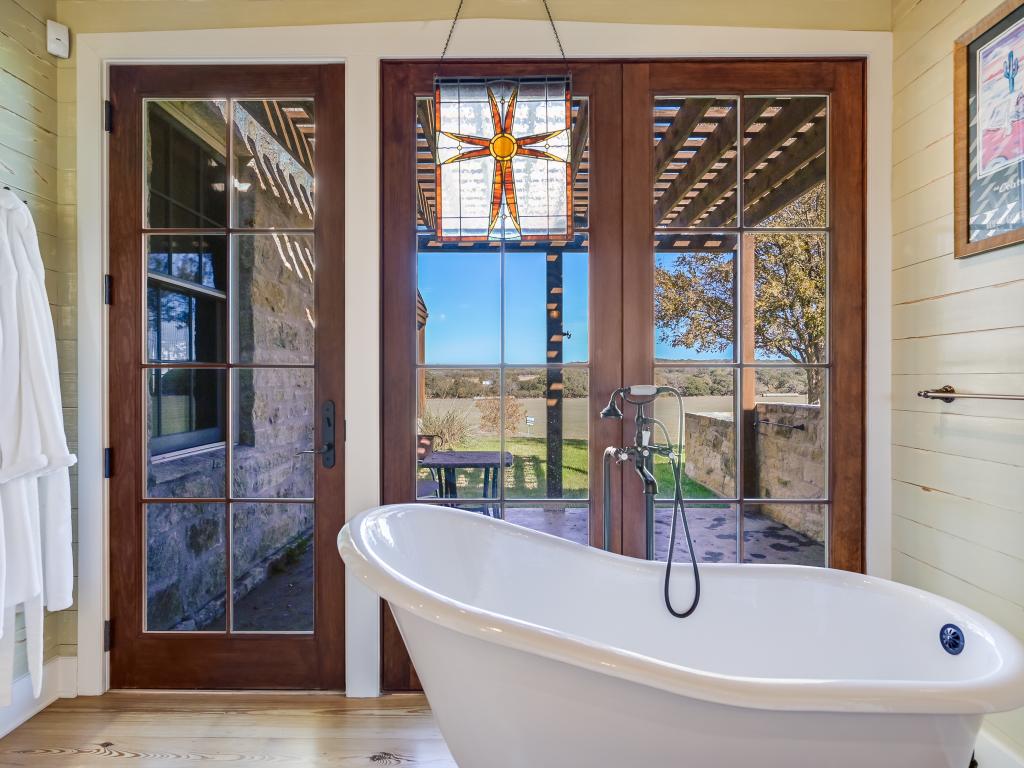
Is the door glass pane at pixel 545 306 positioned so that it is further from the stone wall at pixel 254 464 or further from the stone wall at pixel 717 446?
the stone wall at pixel 254 464

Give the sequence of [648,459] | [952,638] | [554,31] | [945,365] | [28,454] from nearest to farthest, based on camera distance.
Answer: [952,638] → [28,454] → [945,365] → [648,459] → [554,31]

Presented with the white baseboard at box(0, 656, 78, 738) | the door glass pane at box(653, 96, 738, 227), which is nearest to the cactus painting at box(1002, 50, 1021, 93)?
the door glass pane at box(653, 96, 738, 227)

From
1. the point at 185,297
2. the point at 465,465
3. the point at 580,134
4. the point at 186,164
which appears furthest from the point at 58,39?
the point at 465,465

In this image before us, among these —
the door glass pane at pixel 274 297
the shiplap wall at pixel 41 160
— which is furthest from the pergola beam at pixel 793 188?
the shiplap wall at pixel 41 160

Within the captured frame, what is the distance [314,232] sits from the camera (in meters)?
1.97

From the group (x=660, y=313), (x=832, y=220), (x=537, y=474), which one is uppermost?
(x=832, y=220)

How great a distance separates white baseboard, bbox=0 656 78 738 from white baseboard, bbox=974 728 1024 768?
2.82 m

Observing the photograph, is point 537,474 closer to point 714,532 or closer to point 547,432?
point 547,432

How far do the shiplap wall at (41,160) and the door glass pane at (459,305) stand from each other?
123 centimetres

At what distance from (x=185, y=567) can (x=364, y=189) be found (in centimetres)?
148

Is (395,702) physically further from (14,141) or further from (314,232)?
(14,141)

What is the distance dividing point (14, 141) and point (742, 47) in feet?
7.89

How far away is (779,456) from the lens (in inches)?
77.2

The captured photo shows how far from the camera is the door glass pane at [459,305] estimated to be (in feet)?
6.49
